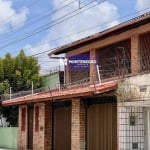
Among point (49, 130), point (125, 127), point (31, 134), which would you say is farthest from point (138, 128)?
point (31, 134)

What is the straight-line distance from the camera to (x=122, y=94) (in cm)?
1616

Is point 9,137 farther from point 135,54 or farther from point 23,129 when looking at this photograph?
point 135,54

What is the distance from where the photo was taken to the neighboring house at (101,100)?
644 inches

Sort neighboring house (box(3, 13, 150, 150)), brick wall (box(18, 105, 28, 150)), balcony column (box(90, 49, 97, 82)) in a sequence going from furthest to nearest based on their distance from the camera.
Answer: brick wall (box(18, 105, 28, 150)) → balcony column (box(90, 49, 97, 82)) → neighboring house (box(3, 13, 150, 150))

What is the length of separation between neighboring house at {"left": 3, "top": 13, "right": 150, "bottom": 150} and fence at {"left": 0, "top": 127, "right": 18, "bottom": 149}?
2181mm

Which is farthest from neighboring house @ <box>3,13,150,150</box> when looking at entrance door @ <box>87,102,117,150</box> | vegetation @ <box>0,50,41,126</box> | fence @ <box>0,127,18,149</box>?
vegetation @ <box>0,50,41,126</box>

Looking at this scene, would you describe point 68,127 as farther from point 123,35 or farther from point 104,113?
point 123,35

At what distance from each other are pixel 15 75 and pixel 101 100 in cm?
1408

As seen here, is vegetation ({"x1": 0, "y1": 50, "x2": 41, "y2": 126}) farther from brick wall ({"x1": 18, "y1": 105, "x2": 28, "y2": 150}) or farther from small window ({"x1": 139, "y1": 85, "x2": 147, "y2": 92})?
small window ({"x1": 139, "y1": 85, "x2": 147, "y2": 92})

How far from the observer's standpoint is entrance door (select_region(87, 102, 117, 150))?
1880cm

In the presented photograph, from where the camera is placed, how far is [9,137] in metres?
30.3

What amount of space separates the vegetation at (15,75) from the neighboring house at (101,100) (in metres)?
5.34

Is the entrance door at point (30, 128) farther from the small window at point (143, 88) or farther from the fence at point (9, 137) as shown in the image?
the small window at point (143, 88)

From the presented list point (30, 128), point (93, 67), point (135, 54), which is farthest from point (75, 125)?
point (30, 128)
